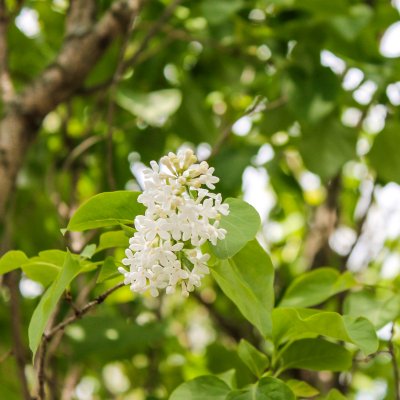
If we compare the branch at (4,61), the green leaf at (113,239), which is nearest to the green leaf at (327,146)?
the branch at (4,61)

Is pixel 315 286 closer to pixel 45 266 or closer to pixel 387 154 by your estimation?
pixel 45 266

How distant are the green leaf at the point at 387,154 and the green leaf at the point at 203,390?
2.06 feet

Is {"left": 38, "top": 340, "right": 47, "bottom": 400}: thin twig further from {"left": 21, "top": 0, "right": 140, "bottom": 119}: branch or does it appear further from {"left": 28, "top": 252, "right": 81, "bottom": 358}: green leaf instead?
{"left": 21, "top": 0, "right": 140, "bottom": 119}: branch

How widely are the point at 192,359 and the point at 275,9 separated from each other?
64 cm

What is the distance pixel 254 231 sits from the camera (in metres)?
0.53

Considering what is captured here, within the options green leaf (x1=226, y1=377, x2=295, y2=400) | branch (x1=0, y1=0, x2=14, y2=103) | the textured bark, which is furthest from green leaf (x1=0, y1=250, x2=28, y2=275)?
branch (x1=0, y1=0, x2=14, y2=103)

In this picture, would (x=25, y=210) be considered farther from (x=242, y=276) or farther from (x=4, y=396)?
(x=242, y=276)

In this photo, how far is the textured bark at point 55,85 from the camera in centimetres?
93

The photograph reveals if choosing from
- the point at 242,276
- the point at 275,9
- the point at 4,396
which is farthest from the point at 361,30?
the point at 4,396

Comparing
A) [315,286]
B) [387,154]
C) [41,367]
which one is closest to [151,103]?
[387,154]

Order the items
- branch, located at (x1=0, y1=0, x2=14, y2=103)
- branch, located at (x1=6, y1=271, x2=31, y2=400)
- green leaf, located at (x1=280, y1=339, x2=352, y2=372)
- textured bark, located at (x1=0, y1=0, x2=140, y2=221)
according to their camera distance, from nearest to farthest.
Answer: green leaf, located at (x1=280, y1=339, x2=352, y2=372) < branch, located at (x1=6, y1=271, x2=31, y2=400) < textured bark, located at (x1=0, y1=0, x2=140, y2=221) < branch, located at (x1=0, y1=0, x2=14, y2=103)

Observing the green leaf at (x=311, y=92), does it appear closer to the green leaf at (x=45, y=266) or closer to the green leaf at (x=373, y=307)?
the green leaf at (x=373, y=307)

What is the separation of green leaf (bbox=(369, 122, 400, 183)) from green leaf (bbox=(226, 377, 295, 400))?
2.07 feet

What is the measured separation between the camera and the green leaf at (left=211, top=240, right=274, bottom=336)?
1.90 ft
